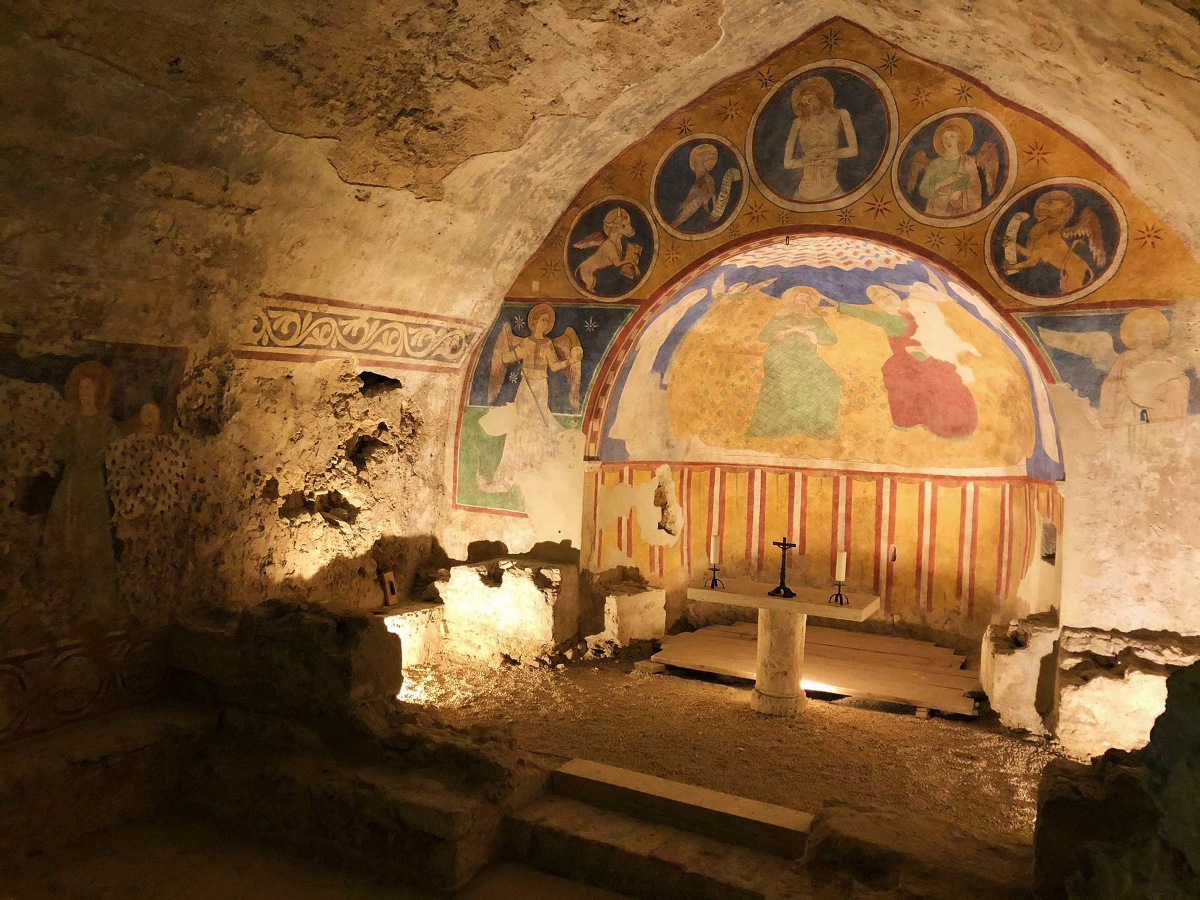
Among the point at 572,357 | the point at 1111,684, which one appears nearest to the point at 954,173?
the point at 572,357

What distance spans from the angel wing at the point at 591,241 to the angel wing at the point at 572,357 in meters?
0.74

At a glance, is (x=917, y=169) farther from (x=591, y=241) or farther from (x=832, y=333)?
(x=591, y=241)

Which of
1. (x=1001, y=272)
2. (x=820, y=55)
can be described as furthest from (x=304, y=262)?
(x=1001, y=272)

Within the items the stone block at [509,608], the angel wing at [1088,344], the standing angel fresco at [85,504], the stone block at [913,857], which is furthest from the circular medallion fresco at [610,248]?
the stone block at [913,857]

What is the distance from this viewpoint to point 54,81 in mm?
4254

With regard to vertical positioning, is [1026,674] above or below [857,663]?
above

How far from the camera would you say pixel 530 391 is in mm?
8141

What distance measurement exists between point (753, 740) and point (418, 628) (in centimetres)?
324

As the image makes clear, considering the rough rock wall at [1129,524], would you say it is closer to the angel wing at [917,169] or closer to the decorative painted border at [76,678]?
the angel wing at [917,169]

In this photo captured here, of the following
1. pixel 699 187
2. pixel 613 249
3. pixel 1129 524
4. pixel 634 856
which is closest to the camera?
pixel 634 856

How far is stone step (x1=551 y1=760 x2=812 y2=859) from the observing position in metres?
4.52

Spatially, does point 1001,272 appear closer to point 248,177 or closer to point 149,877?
point 248,177

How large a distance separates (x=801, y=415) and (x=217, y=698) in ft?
19.8

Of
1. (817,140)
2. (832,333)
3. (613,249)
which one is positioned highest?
(817,140)
